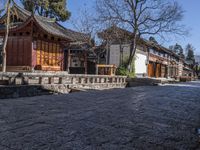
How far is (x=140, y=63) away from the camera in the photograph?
37.3 m

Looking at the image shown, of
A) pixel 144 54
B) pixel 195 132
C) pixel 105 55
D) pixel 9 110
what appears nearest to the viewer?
pixel 195 132

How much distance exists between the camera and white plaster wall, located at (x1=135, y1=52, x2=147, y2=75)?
118 feet

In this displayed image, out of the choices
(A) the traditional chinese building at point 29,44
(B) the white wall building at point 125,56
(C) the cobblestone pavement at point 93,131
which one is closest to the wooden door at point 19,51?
(A) the traditional chinese building at point 29,44

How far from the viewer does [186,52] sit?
356 ft

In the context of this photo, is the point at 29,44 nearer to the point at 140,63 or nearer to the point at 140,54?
the point at 140,54

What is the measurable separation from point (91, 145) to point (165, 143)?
1.03 m

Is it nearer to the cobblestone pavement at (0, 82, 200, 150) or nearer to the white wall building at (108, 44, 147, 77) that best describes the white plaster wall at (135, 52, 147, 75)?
the white wall building at (108, 44, 147, 77)

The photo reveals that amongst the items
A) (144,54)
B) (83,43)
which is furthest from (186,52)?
(83,43)

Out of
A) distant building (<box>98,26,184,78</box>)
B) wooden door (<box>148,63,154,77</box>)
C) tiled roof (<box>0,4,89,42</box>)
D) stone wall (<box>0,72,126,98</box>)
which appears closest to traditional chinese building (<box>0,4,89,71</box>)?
tiled roof (<box>0,4,89,42</box>)

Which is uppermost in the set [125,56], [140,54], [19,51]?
[140,54]

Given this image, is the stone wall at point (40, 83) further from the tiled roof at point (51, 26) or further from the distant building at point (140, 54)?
the distant building at point (140, 54)

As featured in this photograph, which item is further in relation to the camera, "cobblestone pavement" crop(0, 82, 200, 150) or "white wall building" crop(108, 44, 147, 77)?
"white wall building" crop(108, 44, 147, 77)

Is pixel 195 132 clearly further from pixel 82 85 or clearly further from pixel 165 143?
pixel 82 85

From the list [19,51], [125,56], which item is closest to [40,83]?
[19,51]
